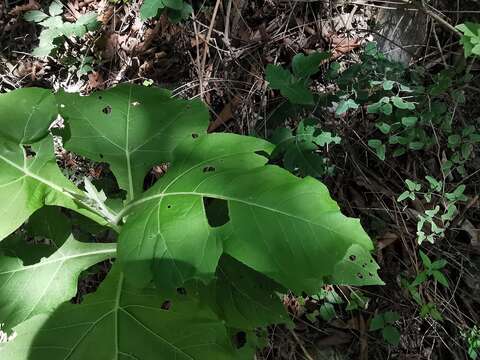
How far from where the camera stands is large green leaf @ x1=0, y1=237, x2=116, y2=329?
1.61 meters

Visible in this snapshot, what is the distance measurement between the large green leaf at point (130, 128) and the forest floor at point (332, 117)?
823 mm

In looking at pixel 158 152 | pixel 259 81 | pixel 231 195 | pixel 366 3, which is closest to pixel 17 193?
pixel 158 152

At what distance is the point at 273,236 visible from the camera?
53.4 inches

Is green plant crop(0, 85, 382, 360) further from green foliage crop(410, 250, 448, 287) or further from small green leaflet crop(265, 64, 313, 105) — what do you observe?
green foliage crop(410, 250, 448, 287)

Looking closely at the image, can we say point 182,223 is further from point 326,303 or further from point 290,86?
point 326,303

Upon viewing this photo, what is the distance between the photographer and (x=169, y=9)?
2715 millimetres

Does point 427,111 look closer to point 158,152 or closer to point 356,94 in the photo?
point 356,94

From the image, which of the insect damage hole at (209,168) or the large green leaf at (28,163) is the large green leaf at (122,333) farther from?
the insect damage hole at (209,168)

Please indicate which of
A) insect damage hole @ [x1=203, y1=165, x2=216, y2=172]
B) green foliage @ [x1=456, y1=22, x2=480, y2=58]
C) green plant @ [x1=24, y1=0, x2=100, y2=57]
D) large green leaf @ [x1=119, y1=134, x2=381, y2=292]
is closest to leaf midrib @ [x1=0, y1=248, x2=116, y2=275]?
large green leaf @ [x1=119, y1=134, x2=381, y2=292]

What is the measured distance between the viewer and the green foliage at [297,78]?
2254mm

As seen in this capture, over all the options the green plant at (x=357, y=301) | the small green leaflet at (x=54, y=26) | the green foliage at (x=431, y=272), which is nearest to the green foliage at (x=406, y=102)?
the green foliage at (x=431, y=272)

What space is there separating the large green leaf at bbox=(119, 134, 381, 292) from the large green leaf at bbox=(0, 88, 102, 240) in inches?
12.0

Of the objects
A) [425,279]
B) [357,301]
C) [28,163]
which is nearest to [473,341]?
[425,279]

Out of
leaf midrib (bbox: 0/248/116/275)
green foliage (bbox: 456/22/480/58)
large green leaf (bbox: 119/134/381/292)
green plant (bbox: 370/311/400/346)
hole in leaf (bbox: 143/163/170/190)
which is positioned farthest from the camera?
hole in leaf (bbox: 143/163/170/190)
